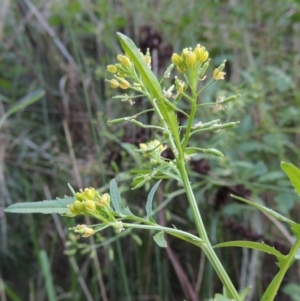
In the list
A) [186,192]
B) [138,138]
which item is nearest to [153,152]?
[186,192]

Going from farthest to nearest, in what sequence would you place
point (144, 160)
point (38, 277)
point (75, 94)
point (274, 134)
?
1. point (75, 94)
2. point (38, 277)
3. point (274, 134)
4. point (144, 160)

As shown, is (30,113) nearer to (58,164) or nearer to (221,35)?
(58,164)

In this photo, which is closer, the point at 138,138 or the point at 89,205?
the point at 89,205

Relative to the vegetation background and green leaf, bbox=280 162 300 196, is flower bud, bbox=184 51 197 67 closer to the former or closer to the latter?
green leaf, bbox=280 162 300 196

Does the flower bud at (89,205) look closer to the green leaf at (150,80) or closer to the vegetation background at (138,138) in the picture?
the green leaf at (150,80)

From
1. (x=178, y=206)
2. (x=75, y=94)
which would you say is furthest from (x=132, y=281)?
(x=75, y=94)

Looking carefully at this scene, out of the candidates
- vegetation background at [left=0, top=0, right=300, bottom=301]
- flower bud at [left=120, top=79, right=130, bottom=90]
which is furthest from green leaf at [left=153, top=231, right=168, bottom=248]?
vegetation background at [left=0, top=0, right=300, bottom=301]

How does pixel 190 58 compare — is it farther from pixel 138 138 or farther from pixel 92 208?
pixel 138 138
